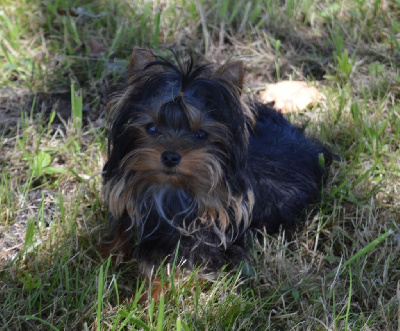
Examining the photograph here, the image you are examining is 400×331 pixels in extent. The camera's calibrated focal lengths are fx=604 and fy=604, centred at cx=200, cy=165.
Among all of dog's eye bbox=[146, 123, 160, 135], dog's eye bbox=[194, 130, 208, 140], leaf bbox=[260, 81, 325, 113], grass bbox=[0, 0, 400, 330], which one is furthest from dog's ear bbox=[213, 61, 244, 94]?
leaf bbox=[260, 81, 325, 113]

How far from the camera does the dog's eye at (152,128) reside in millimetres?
2850

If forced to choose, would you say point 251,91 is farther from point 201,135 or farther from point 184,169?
point 184,169

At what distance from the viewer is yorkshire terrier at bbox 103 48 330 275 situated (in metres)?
2.81

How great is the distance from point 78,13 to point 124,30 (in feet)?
1.57

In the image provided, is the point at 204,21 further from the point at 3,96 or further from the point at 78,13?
the point at 3,96

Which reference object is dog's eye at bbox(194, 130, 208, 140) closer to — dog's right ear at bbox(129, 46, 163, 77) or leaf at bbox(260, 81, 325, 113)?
dog's right ear at bbox(129, 46, 163, 77)

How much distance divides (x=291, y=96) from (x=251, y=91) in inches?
Answer: 36.8

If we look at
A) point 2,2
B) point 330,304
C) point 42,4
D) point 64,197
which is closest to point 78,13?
point 42,4

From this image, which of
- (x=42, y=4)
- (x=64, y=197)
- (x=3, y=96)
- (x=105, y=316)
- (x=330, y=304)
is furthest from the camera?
(x=42, y=4)

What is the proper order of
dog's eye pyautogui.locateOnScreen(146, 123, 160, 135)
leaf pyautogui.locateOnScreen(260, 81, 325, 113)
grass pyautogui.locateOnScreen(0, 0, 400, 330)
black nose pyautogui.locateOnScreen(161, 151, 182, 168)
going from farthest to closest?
leaf pyautogui.locateOnScreen(260, 81, 325, 113) < grass pyautogui.locateOnScreen(0, 0, 400, 330) < dog's eye pyautogui.locateOnScreen(146, 123, 160, 135) < black nose pyautogui.locateOnScreen(161, 151, 182, 168)

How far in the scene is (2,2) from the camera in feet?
17.0

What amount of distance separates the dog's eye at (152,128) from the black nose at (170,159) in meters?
0.15

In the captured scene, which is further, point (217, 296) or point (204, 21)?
point (204, 21)

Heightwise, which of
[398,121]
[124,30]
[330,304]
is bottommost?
[330,304]
